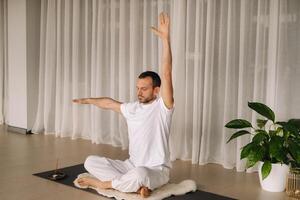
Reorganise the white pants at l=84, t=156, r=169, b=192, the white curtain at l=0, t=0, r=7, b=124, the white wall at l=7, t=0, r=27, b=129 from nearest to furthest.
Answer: the white pants at l=84, t=156, r=169, b=192 → the white wall at l=7, t=0, r=27, b=129 → the white curtain at l=0, t=0, r=7, b=124

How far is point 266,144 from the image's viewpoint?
10.4 ft

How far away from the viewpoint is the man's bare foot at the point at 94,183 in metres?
3.05

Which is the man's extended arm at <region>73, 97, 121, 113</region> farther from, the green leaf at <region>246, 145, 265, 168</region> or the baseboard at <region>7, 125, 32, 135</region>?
the baseboard at <region>7, 125, 32, 135</region>

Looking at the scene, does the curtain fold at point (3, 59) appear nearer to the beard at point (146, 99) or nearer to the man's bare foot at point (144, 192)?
the beard at point (146, 99)

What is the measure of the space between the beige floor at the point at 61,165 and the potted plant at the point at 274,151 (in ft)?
0.45

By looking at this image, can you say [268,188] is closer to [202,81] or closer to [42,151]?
[202,81]

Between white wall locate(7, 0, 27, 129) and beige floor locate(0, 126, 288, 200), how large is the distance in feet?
1.94

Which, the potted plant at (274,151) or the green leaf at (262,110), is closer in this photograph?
the potted plant at (274,151)

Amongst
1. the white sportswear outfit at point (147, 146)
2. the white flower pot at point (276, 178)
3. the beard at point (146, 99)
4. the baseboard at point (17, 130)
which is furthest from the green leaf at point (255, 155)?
the baseboard at point (17, 130)

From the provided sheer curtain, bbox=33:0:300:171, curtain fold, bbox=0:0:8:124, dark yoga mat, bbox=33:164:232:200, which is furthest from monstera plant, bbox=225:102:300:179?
curtain fold, bbox=0:0:8:124

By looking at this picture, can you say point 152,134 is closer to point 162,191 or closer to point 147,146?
point 147,146

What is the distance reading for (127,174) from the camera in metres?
2.89

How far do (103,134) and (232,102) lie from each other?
74.2 inches

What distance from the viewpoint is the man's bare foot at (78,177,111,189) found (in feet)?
10.0
